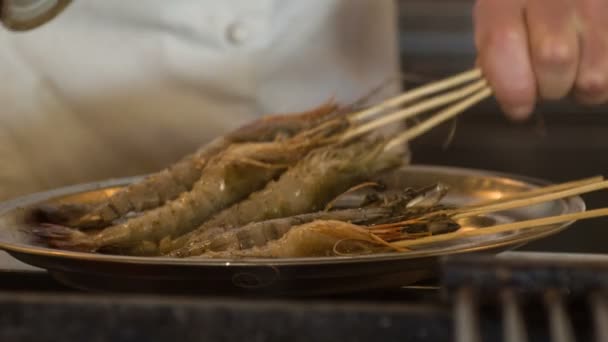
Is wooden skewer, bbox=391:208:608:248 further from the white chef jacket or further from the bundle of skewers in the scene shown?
the white chef jacket

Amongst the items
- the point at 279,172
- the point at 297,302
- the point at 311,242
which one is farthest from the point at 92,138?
the point at 297,302

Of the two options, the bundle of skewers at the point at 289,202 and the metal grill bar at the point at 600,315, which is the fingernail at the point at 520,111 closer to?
the bundle of skewers at the point at 289,202

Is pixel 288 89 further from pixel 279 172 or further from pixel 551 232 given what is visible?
pixel 551 232

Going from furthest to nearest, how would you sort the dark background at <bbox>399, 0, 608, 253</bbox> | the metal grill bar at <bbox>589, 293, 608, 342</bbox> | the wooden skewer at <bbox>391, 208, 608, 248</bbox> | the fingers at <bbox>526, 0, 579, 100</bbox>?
1. the dark background at <bbox>399, 0, 608, 253</bbox>
2. the fingers at <bbox>526, 0, 579, 100</bbox>
3. the wooden skewer at <bbox>391, 208, 608, 248</bbox>
4. the metal grill bar at <bbox>589, 293, 608, 342</bbox>

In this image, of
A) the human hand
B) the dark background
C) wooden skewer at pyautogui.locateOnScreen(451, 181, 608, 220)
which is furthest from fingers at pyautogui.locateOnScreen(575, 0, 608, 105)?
the dark background

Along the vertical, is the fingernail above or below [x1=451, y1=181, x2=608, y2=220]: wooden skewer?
above

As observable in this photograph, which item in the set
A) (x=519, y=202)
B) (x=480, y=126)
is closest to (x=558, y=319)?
(x=519, y=202)
